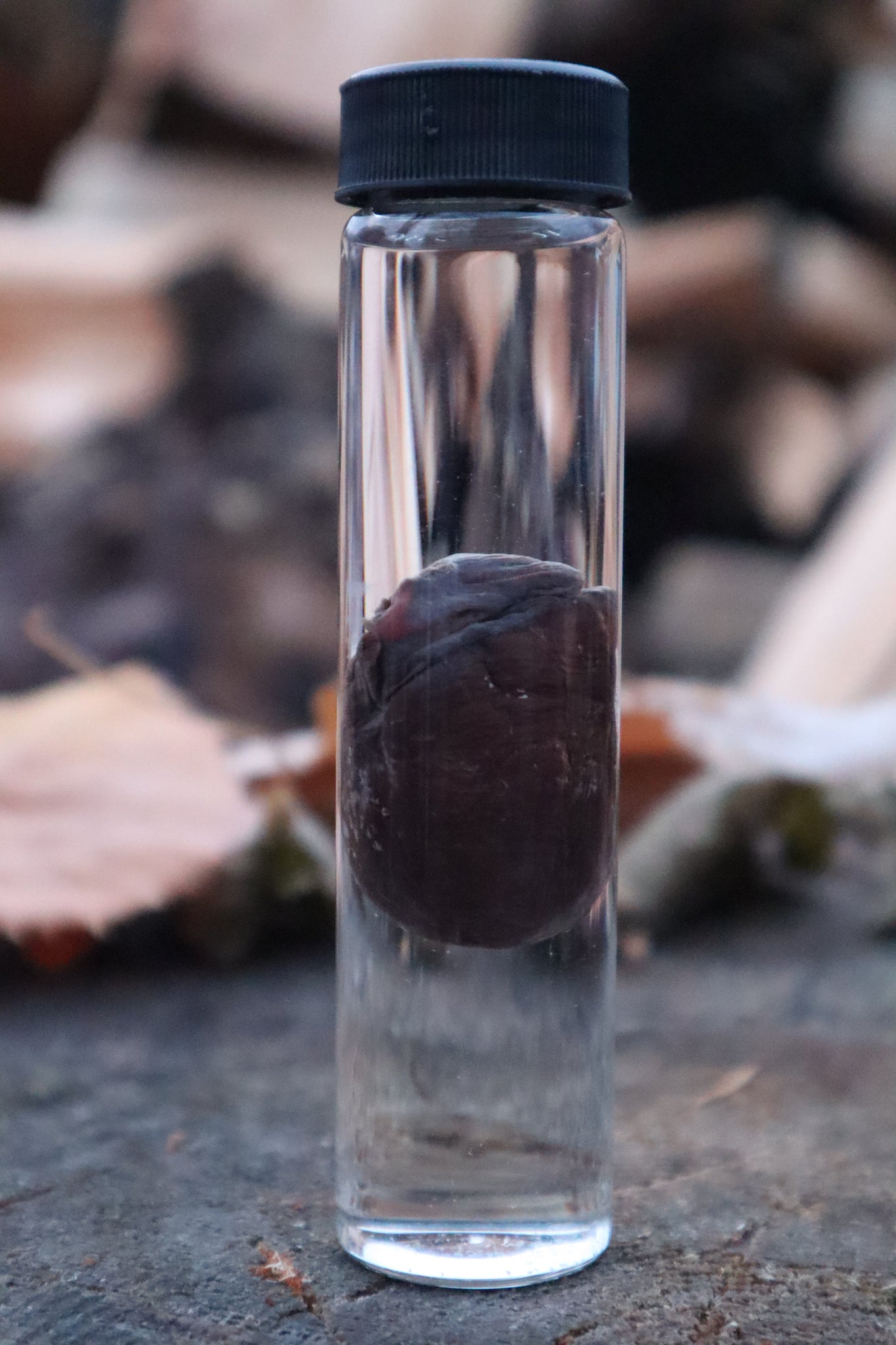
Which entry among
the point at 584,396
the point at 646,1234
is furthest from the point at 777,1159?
the point at 584,396

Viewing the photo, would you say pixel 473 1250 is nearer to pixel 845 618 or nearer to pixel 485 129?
pixel 485 129

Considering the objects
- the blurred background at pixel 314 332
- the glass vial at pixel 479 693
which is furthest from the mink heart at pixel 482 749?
the blurred background at pixel 314 332

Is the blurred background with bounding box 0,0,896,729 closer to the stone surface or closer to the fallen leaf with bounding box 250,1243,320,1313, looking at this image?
the stone surface

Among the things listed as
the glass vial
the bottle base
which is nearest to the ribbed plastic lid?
the glass vial

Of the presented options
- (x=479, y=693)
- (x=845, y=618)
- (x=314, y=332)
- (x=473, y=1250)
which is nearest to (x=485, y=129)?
(x=479, y=693)

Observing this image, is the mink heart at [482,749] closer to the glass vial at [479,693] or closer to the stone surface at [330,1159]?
the glass vial at [479,693]

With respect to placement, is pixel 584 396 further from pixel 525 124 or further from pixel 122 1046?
pixel 122 1046
